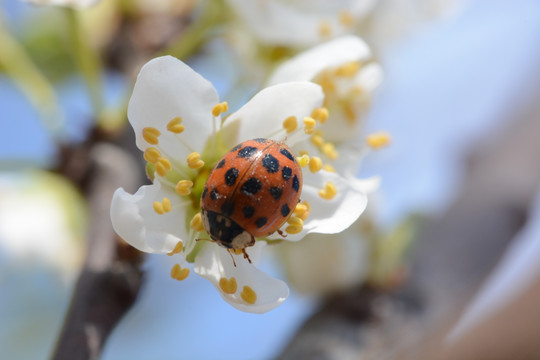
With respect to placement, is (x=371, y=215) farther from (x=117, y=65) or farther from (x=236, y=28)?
(x=117, y=65)

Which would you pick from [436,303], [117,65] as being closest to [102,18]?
[117,65]

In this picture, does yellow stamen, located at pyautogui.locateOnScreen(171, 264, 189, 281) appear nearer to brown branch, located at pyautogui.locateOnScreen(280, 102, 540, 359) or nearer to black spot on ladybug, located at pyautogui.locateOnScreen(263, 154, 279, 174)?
black spot on ladybug, located at pyautogui.locateOnScreen(263, 154, 279, 174)

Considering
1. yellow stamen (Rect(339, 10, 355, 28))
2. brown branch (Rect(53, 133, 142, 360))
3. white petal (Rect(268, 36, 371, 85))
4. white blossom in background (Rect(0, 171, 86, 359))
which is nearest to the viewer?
brown branch (Rect(53, 133, 142, 360))

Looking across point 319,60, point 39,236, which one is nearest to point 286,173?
point 319,60

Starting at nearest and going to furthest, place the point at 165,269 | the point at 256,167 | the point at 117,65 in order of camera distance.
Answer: the point at 256,167, the point at 117,65, the point at 165,269

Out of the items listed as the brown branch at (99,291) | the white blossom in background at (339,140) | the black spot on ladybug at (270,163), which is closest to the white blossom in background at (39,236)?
the brown branch at (99,291)

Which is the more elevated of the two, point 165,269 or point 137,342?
point 165,269

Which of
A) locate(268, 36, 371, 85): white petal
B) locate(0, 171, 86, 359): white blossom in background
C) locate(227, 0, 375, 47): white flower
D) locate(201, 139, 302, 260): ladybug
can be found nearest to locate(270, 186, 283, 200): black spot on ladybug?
locate(201, 139, 302, 260): ladybug
